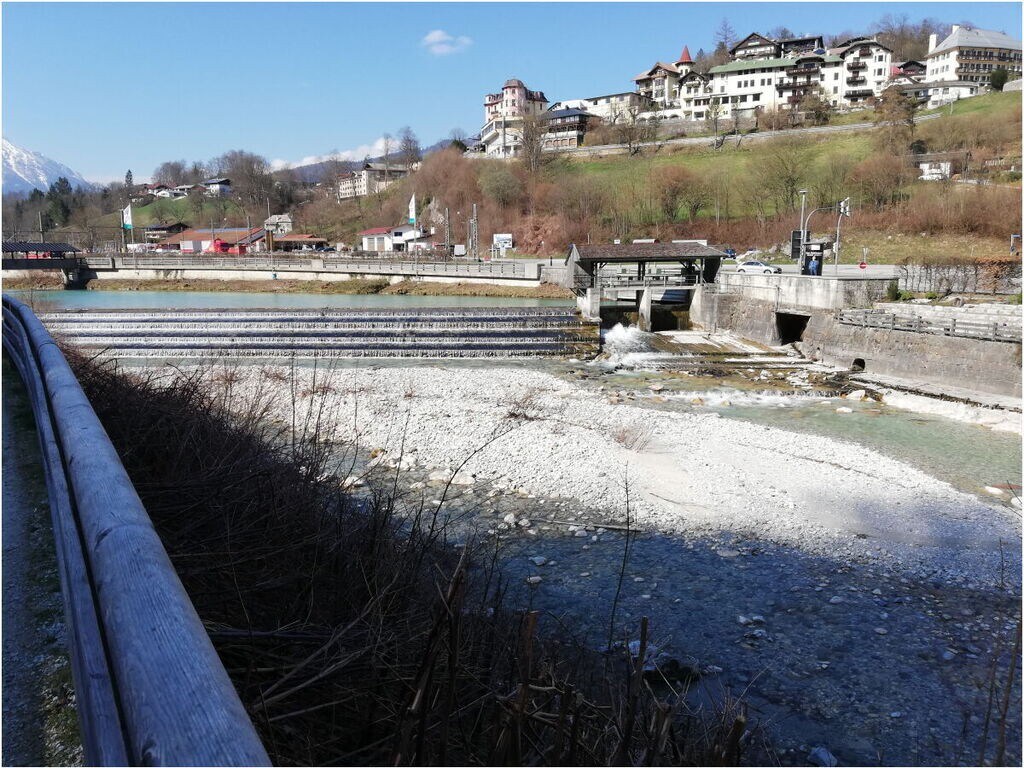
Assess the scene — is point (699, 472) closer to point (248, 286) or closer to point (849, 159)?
point (248, 286)

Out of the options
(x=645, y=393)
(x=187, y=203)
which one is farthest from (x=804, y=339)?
(x=187, y=203)

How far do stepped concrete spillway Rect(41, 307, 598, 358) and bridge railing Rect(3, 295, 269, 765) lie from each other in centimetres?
2467

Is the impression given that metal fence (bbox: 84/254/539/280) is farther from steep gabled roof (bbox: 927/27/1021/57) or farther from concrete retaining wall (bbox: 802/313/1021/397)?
steep gabled roof (bbox: 927/27/1021/57)

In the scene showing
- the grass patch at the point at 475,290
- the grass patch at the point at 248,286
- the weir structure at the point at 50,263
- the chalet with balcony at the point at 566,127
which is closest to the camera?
the grass patch at the point at 475,290

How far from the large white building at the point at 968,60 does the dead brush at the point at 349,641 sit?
119242 mm

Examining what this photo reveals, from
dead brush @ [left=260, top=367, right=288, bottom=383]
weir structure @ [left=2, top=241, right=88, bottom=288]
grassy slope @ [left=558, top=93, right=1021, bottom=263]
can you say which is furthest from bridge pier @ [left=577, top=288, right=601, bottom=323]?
weir structure @ [left=2, top=241, right=88, bottom=288]

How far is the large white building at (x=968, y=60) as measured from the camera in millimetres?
100812

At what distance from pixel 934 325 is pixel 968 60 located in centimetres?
10857

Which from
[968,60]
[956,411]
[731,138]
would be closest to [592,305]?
[956,411]

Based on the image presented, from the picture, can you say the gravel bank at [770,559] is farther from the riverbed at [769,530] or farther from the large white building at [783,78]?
the large white building at [783,78]

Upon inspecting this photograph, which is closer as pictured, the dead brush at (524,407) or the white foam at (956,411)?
the white foam at (956,411)

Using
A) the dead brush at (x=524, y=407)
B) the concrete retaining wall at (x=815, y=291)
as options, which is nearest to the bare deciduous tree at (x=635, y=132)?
the concrete retaining wall at (x=815, y=291)

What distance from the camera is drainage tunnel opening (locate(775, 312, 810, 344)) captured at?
92.7 feet

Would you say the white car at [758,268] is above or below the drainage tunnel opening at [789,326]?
above
